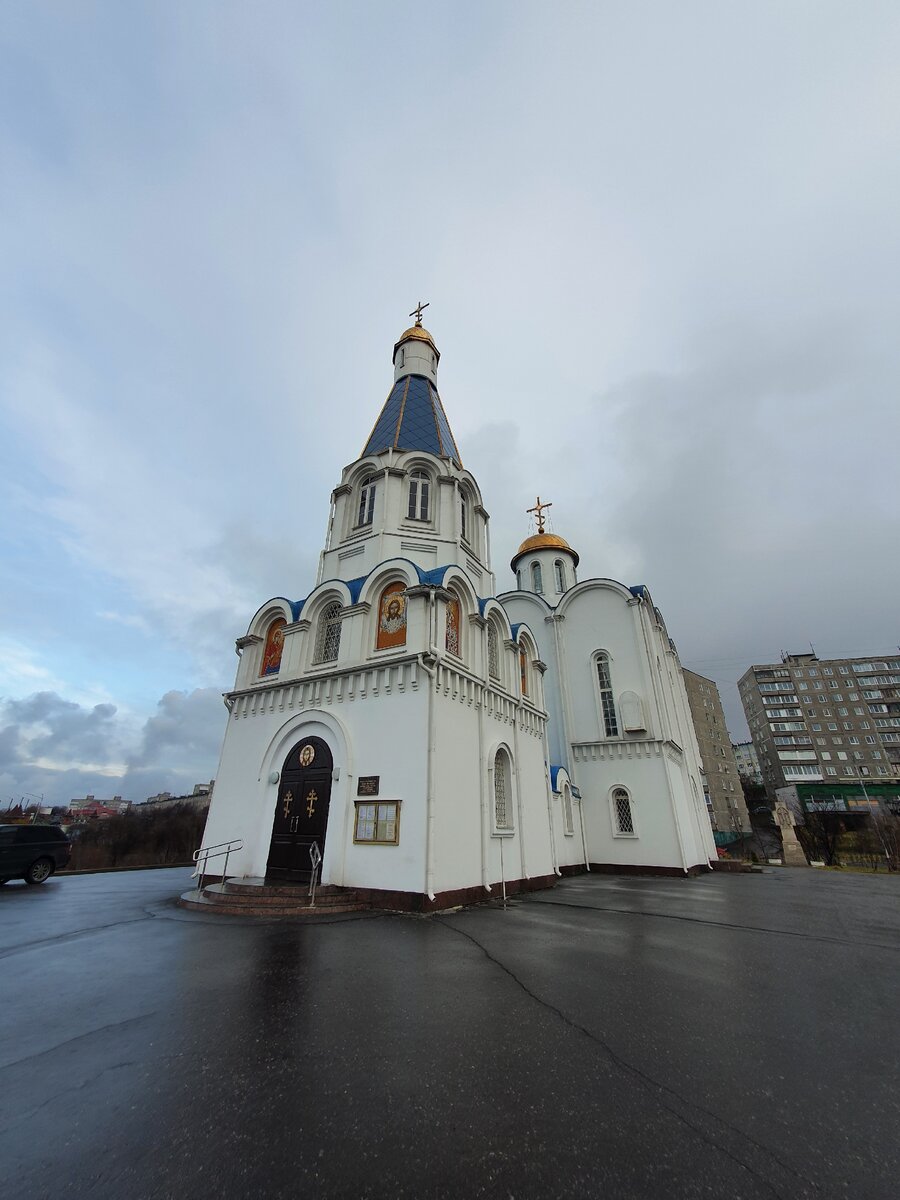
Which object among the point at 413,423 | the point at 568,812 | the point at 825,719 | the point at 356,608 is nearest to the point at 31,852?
the point at 356,608

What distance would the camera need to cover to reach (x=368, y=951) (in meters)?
6.42

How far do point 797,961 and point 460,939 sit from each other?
4.34 m

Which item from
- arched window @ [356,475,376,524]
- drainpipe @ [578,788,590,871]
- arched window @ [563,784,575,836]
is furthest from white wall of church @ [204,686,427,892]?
drainpipe @ [578,788,590,871]

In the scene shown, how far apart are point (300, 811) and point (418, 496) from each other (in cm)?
1003

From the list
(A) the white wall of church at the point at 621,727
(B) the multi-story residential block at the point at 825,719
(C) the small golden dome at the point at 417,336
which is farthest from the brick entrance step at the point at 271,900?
(B) the multi-story residential block at the point at 825,719

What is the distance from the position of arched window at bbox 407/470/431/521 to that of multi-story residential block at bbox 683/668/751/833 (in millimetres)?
36601

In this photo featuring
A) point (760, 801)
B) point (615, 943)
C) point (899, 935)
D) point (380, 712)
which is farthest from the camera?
point (760, 801)

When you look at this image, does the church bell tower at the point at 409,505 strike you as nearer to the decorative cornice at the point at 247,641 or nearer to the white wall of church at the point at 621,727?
the decorative cornice at the point at 247,641

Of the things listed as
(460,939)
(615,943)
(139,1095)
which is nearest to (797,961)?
(615,943)

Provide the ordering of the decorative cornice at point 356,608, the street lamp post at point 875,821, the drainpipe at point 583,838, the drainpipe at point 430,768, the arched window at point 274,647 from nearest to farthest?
the drainpipe at point 430,768, the decorative cornice at point 356,608, the arched window at point 274,647, the drainpipe at point 583,838, the street lamp post at point 875,821

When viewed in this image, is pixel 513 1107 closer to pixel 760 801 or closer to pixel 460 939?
pixel 460 939

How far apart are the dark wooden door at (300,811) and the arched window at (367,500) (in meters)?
7.46

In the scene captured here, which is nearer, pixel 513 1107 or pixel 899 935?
pixel 513 1107

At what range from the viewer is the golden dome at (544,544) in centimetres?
2812
